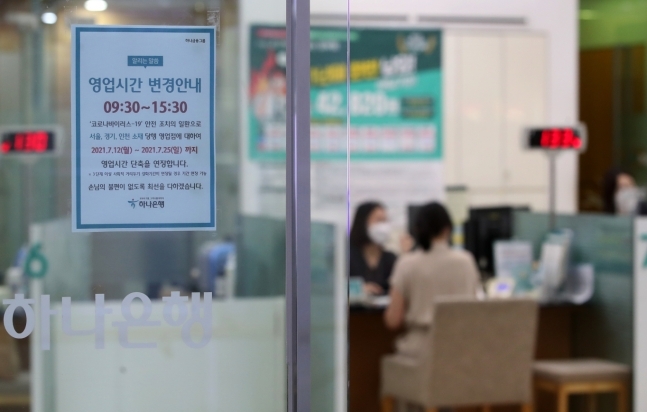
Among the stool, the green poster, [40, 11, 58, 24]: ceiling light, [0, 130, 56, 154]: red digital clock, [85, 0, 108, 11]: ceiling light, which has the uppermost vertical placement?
the green poster

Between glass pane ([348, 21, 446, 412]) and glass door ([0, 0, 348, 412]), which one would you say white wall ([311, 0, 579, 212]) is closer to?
glass pane ([348, 21, 446, 412])

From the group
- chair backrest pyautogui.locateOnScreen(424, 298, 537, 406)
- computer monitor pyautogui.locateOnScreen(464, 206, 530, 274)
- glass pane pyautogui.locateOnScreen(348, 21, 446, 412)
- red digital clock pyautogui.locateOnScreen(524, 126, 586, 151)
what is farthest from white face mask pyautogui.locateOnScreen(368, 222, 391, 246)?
glass pane pyautogui.locateOnScreen(348, 21, 446, 412)

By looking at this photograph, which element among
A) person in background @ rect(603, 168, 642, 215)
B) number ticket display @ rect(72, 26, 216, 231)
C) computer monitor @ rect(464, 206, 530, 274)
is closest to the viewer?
number ticket display @ rect(72, 26, 216, 231)

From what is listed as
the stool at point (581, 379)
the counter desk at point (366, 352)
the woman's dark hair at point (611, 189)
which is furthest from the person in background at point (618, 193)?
the counter desk at point (366, 352)

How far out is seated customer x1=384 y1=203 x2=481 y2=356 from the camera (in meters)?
4.27

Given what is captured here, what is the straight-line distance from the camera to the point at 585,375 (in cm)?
439

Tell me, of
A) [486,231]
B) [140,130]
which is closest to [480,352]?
[486,231]

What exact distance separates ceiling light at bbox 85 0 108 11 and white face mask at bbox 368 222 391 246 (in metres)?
3.83

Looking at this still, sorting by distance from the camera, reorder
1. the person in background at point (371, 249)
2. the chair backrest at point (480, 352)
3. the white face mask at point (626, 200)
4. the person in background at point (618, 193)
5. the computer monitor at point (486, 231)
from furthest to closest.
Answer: the person in background at point (618, 193) → the white face mask at point (626, 200) → the computer monitor at point (486, 231) → the person in background at point (371, 249) → the chair backrest at point (480, 352)

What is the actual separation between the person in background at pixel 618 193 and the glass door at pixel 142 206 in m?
5.17

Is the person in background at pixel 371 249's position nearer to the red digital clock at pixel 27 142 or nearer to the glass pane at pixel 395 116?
the glass pane at pixel 395 116

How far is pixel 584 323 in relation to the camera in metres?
4.93

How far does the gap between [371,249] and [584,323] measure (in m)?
1.26

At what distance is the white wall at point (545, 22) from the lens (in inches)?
282
